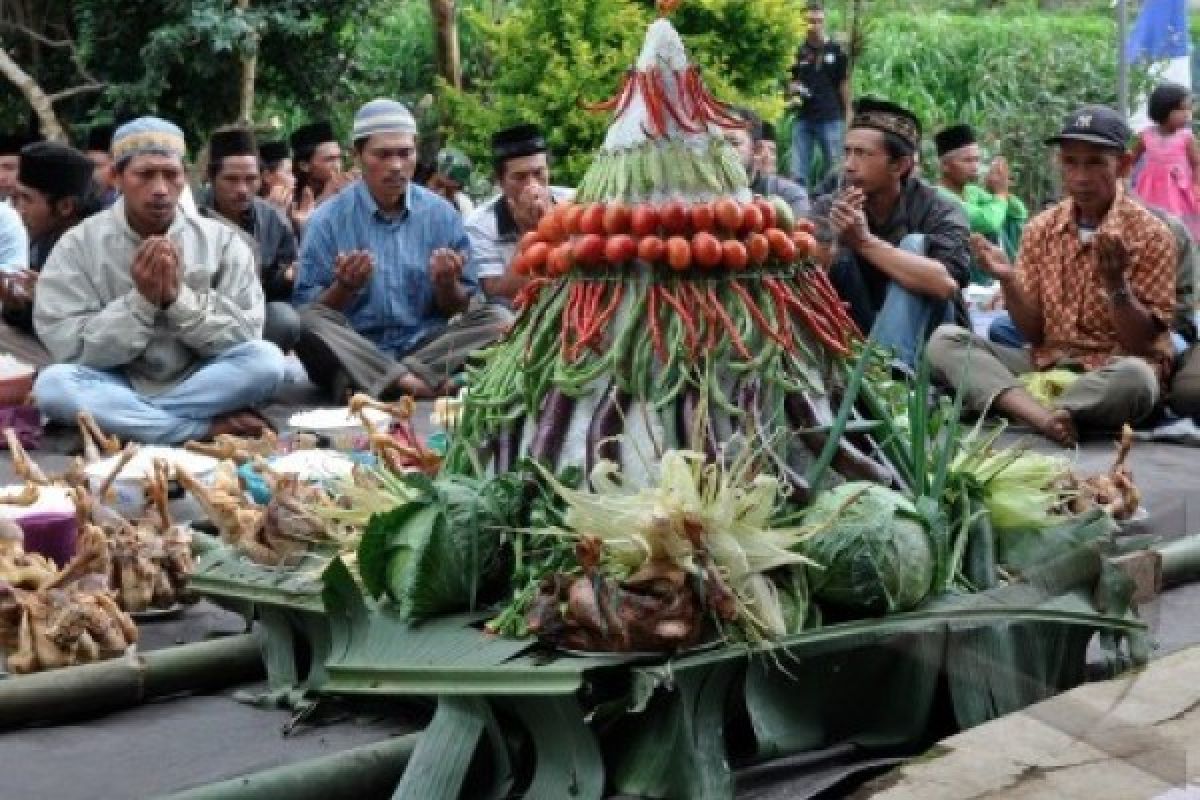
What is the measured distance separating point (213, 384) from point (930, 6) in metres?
17.1

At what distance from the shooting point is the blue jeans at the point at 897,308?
25.6 ft

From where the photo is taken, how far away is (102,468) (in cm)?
568

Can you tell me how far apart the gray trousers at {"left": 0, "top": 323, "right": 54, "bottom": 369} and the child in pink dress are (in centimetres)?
806

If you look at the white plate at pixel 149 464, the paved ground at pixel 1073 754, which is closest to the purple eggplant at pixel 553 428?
the paved ground at pixel 1073 754

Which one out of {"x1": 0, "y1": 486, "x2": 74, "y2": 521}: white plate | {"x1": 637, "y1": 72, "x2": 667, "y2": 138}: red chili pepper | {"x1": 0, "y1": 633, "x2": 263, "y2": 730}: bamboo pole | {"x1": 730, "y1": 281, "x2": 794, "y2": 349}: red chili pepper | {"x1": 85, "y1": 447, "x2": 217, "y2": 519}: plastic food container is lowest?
{"x1": 85, "y1": 447, "x2": 217, "y2": 519}: plastic food container

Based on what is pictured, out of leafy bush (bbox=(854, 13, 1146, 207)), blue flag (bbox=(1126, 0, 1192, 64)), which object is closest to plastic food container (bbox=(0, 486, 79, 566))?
blue flag (bbox=(1126, 0, 1192, 64))

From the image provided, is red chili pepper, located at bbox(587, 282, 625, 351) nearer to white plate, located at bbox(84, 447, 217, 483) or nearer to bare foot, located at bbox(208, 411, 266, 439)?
white plate, located at bbox(84, 447, 217, 483)

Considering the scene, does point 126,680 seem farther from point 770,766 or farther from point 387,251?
point 387,251

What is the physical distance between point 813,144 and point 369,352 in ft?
22.8

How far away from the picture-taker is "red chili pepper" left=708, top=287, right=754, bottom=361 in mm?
3979

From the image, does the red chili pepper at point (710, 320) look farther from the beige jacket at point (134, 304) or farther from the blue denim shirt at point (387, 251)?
the blue denim shirt at point (387, 251)

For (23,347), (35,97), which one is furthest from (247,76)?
(23,347)

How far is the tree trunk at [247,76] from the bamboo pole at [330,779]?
28.8 ft

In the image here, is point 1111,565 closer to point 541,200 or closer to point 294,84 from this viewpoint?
point 541,200
